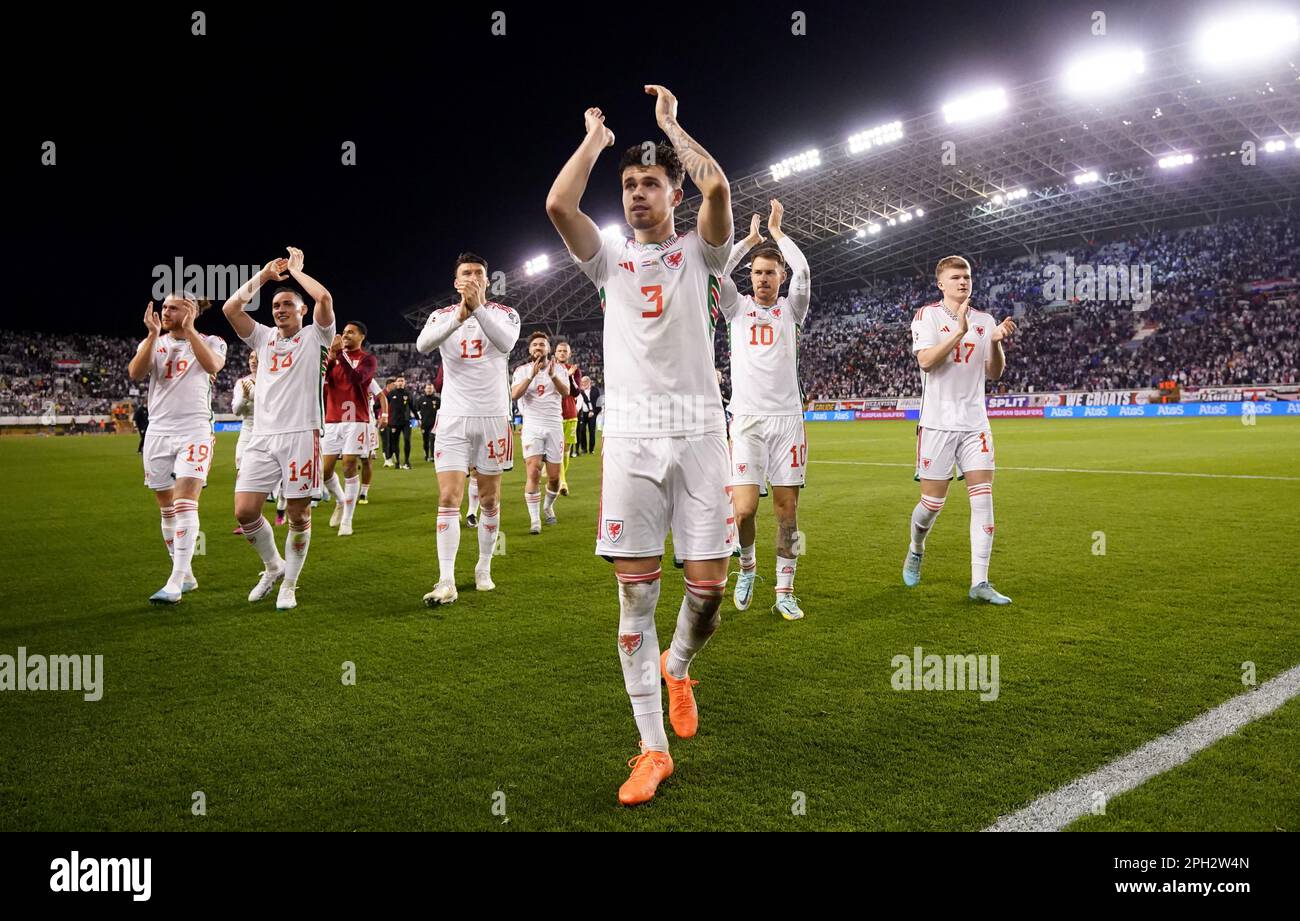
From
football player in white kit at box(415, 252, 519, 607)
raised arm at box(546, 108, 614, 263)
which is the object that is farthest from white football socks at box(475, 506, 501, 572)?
raised arm at box(546, 108, 614, 263)

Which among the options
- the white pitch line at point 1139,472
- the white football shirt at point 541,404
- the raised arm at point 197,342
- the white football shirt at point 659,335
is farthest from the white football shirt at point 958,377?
the white pitch line at point 1139,472

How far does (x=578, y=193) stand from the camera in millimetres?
3150

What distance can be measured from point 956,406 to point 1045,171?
4026 cm

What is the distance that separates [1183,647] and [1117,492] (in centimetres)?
741

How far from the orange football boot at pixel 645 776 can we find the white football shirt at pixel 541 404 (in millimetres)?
7347

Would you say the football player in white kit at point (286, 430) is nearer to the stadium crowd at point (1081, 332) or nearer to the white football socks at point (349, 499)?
the white football socks at point (349, 499)

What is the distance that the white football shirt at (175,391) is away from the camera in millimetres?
6750

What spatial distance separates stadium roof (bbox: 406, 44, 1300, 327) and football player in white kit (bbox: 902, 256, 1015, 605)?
100.0 ft

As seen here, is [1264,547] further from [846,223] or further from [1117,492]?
[846,223]

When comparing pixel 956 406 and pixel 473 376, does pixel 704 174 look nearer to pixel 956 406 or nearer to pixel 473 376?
pixel 956 406

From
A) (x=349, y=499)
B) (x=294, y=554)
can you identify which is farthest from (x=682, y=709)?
(x=349, y=499)

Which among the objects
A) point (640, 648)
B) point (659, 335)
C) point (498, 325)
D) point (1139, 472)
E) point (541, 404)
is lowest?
point (640, 648)

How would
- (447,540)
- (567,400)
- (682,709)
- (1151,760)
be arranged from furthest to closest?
(567,400) < (447,540) < (682,709) < (1151,760)

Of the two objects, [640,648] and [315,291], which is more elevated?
[315,291]
